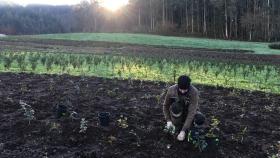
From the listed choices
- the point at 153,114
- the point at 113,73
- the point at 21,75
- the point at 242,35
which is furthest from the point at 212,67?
the point at 242,35

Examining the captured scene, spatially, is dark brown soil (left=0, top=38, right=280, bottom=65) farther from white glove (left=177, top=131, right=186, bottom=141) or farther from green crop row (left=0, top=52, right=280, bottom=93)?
white glove (left=177, top=131, right=186, bottom=141)

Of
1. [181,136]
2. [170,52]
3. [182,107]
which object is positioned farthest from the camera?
[170,52]

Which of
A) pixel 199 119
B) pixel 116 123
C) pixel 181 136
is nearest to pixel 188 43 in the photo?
pixel 116 123

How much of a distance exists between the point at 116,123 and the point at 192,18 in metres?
60.3

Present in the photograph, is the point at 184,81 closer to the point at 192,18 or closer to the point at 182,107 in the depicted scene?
the point at 182,107

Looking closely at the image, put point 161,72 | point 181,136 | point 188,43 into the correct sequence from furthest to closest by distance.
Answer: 1. point 188,43
2. point 161,72
3. point 181,136

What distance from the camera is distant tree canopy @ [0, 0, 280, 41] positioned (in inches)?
2628

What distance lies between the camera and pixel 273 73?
20.2 meters

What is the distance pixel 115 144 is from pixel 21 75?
902 centimetres

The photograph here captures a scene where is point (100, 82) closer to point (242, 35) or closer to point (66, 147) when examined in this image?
point (66, 147)

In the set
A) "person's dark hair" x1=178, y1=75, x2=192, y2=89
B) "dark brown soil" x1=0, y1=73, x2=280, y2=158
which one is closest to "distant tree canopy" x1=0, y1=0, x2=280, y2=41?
"dark brown soil" x1=0, y1=73, x2=280, y2=158

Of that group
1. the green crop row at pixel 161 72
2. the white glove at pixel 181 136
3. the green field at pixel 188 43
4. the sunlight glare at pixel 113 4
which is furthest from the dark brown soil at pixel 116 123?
the sunlight glare at pixel 113 4

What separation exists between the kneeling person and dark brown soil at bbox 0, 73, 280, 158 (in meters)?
0.35

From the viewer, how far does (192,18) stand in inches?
2704
